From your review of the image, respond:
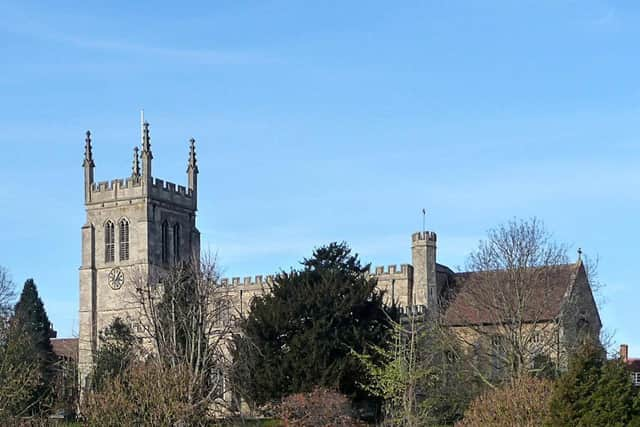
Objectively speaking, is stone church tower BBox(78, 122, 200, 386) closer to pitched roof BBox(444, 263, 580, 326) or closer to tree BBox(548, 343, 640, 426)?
pitched roof BBox(444, 263, 580, 326)

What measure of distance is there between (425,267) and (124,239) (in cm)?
2146

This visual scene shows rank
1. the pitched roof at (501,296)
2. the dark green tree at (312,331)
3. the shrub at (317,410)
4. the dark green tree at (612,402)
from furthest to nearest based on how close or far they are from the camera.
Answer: the pitched roof at (501,296) < the dark green tree at (312,331) < the shrub at (317,410) < the dark green tree at (612,402)

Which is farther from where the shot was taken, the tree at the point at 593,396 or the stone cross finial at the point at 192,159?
the stone cross finial at the point at 192,159

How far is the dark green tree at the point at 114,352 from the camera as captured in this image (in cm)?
5426

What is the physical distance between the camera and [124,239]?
3233 inches

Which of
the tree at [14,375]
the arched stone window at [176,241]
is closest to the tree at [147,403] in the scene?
the tree at [14,375]

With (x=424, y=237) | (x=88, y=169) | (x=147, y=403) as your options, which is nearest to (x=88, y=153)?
(x=88, y=169)

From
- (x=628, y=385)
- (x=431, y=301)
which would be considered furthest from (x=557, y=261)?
(x=628, y=385)

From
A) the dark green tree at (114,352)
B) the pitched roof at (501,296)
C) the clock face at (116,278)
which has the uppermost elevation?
the clock face at (116,278)

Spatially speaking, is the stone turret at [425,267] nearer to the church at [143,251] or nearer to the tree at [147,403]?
the church at [143,251]

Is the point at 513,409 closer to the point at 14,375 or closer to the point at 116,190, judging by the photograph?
the point at 14,375

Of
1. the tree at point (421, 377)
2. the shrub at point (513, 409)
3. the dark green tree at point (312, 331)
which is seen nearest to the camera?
the shrub at point (513, 409)

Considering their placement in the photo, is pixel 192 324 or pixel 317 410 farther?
pixel 192 324

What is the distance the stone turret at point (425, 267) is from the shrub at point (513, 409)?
96.3 feet
